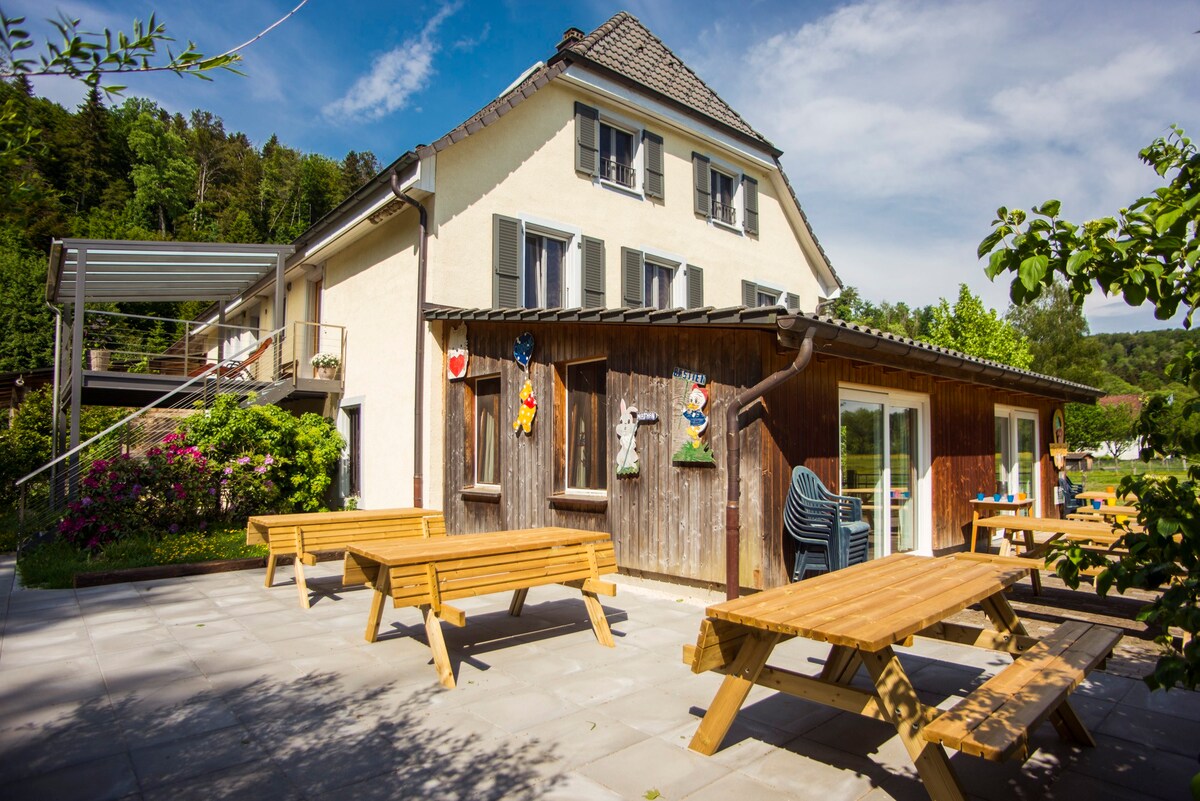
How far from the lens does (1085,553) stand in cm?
214

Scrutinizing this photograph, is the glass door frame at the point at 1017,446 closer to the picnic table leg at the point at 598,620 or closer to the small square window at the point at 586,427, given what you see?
the small square window at the point at 586,427

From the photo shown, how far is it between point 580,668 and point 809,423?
3506 mm

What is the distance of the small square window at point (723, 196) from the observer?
14.6 meters

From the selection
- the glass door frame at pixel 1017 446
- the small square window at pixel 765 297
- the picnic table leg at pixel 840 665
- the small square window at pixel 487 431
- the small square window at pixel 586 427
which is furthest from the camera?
the small square window at pixel 765 297

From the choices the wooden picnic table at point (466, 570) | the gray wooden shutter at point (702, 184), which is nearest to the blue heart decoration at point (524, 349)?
the wooden picnic table at point (466, 570)

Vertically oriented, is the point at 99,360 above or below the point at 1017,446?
above

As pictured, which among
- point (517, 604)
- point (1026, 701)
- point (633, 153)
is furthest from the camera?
point (633, 153)

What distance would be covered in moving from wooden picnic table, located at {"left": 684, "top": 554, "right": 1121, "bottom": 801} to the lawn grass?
286 inches

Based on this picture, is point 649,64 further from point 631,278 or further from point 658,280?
point 631,278

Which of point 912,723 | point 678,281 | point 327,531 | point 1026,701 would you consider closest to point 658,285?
point 678,281

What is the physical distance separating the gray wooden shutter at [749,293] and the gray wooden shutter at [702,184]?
173 cm

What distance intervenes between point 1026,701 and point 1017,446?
10.9 meters

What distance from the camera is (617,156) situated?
12867mm

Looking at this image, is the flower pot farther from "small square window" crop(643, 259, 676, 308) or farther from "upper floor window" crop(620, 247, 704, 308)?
"small square window" crop(643, 259, 676, 308)
